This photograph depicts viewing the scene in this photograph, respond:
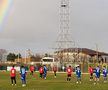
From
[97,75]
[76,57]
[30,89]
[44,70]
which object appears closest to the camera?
[30,89]

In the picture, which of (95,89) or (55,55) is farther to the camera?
(55,55)

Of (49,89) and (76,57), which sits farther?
(76,57)

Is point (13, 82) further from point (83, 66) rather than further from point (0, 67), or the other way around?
point (0, 67)

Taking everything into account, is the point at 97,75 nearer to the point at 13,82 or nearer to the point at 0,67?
the point at 13,82

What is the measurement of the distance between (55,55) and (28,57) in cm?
4079

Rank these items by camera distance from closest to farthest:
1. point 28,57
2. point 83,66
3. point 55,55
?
point 83,66 → point 55,55 → point 28,57

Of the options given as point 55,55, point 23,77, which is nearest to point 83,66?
point 55,55

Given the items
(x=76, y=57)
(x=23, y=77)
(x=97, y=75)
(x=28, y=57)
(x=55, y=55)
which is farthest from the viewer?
(x=28, y=57)

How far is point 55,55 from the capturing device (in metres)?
154

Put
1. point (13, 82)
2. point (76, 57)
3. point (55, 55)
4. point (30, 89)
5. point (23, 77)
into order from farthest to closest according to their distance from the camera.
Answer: point (76, 57), point (55, 55), point (13, 82), point (23, 77), point (30, 89)

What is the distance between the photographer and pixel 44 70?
5300 centimetres

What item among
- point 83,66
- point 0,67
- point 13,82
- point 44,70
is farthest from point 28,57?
point 13,82

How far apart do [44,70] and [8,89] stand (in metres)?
21.8

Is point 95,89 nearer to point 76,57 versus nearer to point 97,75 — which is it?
point 97,75
